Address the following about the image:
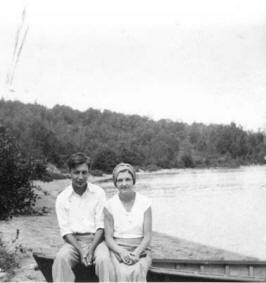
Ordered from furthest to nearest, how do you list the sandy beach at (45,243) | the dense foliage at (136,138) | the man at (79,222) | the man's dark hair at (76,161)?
the dense foliage at (136,138) < the sandy beach at (45,243) < the man's dark hair at (76,161) < the man at (79,222)

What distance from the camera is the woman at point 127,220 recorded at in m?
4.50

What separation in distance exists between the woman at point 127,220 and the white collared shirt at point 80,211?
5.7 inches

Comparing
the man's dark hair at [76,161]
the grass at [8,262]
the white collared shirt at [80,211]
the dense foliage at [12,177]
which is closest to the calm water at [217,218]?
the dense foliage at [12,177]

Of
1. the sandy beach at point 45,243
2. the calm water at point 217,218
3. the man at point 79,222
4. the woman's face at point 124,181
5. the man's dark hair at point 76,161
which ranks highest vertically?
the man's dark hair at point 76,161

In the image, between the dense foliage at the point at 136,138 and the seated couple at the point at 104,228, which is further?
the dense foliage at the point at 136,138

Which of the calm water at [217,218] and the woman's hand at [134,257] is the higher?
the woman's hand at [134,257]

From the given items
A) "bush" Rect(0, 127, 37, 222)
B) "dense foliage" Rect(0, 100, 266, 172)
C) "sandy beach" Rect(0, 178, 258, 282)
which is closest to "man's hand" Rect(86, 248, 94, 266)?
"sandy beach" Rect(0, 178, 258, 282)

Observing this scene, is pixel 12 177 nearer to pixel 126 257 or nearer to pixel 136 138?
pixel 126 257

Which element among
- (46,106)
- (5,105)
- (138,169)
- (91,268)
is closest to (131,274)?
(91,268)

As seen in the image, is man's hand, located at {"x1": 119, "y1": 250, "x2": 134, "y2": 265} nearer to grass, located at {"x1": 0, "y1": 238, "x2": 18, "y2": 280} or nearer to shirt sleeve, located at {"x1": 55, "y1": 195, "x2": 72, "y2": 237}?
shirt sleeve, located at {"x1": 55, "y1": 195, "x2": 72, "y2": 237}

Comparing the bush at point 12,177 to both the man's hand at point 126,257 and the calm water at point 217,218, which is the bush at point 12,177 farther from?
the man's hand at point 126,257

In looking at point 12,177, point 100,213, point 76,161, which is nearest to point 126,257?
point 100,213

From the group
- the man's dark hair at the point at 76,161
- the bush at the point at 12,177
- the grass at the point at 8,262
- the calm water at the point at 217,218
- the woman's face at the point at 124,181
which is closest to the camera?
the woman's face at the point at 124,181

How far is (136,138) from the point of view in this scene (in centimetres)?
9106
